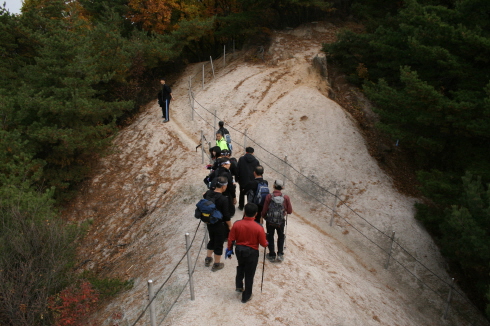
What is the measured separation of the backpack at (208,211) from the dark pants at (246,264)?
2.63 ft

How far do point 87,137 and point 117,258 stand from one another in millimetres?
6322

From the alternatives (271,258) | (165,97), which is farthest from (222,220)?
(165,97)

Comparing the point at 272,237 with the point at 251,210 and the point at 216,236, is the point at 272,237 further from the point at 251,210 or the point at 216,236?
the point at 251,210

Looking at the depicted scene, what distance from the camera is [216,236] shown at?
247 inches

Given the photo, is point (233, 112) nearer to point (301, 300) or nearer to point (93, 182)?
point (93, 182)

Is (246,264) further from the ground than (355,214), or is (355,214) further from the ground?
(246,264)

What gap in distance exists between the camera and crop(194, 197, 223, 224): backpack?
19.3ft

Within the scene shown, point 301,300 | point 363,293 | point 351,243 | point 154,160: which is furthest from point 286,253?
point 154,160

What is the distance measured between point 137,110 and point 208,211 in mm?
15291

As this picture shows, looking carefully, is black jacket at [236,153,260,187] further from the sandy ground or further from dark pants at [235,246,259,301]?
dark pants at [235,246,259,301]

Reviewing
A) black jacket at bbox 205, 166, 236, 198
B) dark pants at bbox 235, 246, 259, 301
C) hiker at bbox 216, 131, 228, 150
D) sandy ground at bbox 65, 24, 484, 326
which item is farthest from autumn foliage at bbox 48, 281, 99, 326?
hiker at bbox 216, 131, 228, 150

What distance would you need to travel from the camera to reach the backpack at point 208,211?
5.88 metres

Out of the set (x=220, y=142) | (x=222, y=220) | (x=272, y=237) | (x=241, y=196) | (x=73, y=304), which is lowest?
(x=73, y=304)

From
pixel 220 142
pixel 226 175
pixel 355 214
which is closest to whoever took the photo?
pixel 226 175
